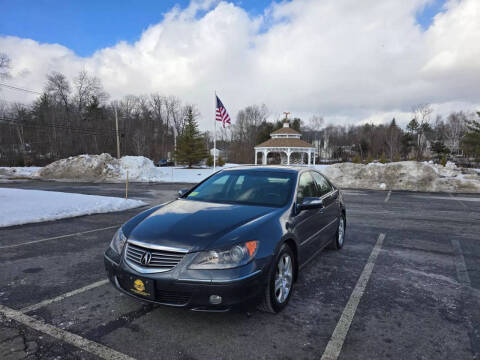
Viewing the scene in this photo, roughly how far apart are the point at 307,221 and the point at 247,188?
3.07 ft

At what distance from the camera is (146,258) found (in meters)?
2.63

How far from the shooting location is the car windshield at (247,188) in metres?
3.68

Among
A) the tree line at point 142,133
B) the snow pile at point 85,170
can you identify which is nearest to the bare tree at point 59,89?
the tree line at point 142,133

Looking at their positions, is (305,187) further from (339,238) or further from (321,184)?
(339,238)

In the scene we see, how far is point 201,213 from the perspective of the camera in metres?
3.23

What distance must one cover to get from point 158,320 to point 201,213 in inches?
45.7

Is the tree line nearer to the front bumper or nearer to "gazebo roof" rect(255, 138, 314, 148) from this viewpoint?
"gazebo roof" rect(255, 138, 314, 148)

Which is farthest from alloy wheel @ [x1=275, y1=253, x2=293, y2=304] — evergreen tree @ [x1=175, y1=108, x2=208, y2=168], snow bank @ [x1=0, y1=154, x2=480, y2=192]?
evergreen tree @ [x1=175, y1=108, x2=208, y2=168]

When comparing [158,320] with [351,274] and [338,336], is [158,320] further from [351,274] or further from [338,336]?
[351,274]

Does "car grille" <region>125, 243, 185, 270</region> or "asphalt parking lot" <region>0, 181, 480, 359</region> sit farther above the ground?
"car grille" <region>125, 243, 185, 270</region>

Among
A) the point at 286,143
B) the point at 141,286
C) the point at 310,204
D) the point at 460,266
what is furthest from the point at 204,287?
the point at 286,143

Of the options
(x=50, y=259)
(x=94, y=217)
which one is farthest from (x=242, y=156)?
(x=50, y=259)

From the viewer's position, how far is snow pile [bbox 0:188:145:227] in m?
7.56

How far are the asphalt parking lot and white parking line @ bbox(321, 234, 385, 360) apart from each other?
0.04ft
